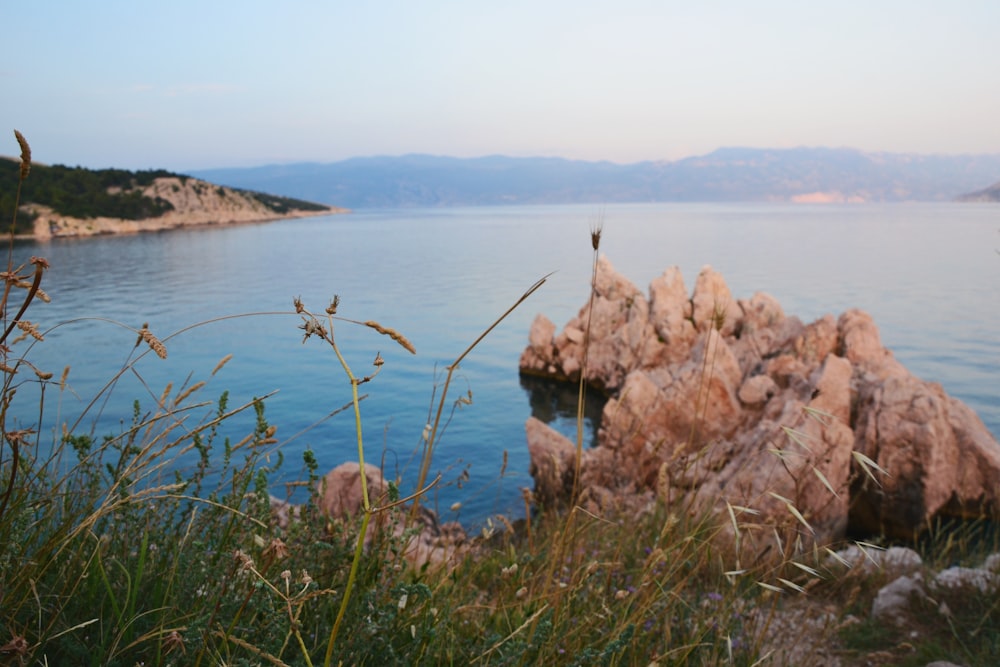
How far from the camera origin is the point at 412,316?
35875 millimetres

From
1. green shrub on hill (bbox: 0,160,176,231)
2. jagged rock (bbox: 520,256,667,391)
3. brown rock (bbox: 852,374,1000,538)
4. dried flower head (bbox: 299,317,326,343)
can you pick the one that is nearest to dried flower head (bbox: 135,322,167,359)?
dried flower head (bbox: 299,317,326,343)

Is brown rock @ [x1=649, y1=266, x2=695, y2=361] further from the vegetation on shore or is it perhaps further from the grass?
the vegetation on shore

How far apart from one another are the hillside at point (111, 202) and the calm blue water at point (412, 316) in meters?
8.39

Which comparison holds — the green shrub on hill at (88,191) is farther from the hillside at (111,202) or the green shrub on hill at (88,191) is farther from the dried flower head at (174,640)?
the dried flower head at (174,640)

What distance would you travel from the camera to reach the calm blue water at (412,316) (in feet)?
58.7

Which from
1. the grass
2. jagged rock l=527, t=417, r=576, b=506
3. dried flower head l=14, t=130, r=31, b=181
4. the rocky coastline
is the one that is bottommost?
jagged rock l=527, t=417, r=576, b=506

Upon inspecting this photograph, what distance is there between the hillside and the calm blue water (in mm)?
8385

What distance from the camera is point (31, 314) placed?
29672 millimetres

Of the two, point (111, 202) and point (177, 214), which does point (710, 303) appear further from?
point (177, 214)

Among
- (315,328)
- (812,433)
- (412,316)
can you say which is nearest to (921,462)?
(812,433)

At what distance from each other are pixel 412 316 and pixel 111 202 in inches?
3504

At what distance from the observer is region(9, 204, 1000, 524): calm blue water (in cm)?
1791

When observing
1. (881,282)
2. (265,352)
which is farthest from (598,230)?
(881,282)

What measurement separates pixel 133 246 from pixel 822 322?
249 feet
